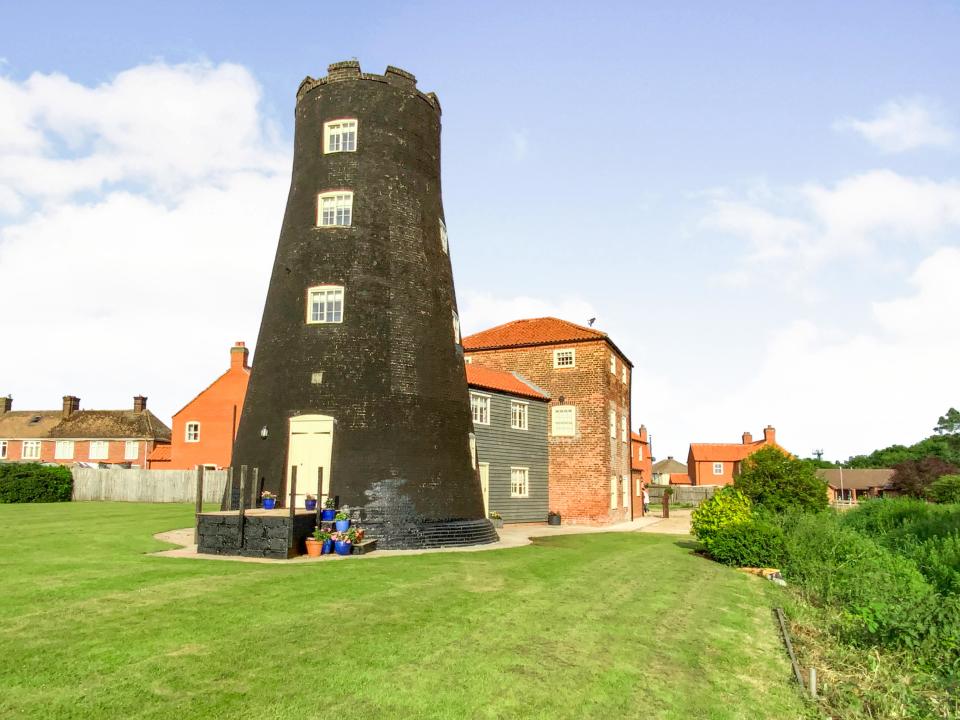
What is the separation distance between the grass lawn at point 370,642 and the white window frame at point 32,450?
49.8 metres

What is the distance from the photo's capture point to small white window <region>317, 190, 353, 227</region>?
19.7 metres

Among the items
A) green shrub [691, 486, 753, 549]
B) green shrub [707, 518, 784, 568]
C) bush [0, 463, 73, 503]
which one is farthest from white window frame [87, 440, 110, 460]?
green shrub [707, 518, 784, 568]

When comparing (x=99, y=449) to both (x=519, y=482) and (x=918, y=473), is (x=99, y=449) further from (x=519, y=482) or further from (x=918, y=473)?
(x=918, y=473)

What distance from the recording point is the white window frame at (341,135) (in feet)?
66.2

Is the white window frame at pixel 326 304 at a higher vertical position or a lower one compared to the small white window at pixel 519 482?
higher

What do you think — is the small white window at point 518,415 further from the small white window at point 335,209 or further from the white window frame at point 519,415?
the small white window at point 335,209

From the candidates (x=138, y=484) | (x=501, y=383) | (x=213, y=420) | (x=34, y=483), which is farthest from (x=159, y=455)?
(x=501, y=383)

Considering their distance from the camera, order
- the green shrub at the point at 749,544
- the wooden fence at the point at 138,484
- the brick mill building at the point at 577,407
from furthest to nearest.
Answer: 1. the wooden fence at the point at 138,484
2. the brick mill building at the point at 577,407
3. the green shrub at the point at 749,544

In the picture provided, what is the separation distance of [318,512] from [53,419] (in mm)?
53000

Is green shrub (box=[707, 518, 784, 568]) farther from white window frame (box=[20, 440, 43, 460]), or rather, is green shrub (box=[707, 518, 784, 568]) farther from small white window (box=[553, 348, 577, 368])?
white window frame (box=[20, 440, 43, 460])

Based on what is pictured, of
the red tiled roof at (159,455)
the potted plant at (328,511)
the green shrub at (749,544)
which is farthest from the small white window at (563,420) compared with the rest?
the red tiled roof at (159,455)

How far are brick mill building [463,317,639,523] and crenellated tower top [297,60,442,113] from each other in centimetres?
1398

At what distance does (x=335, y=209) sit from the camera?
1981 centimetres

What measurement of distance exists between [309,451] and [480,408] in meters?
10.2
